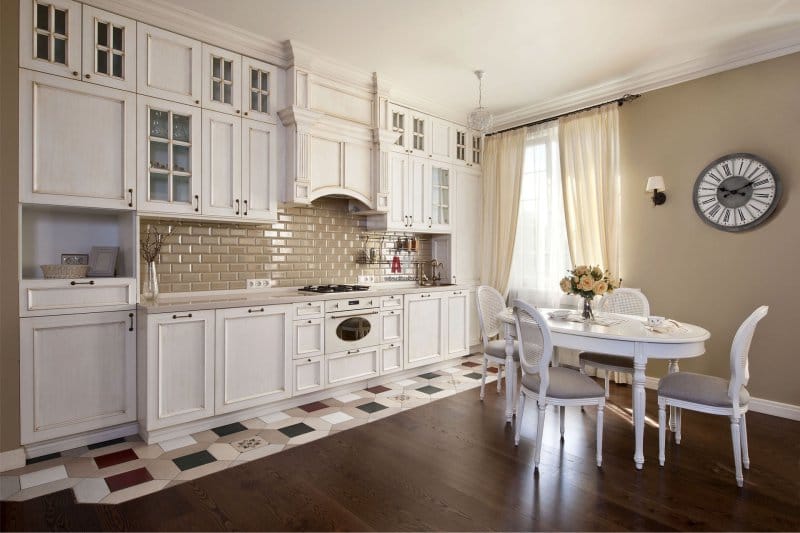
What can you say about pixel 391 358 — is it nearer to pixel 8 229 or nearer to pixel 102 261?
pixel 102 261

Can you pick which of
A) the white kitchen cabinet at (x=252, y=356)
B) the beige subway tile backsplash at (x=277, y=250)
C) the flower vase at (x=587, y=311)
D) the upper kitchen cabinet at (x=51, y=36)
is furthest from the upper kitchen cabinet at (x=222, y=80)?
the flower vase at (x=587, y=311)

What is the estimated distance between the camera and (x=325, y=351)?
3.80m

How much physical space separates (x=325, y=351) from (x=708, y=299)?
11.2ft

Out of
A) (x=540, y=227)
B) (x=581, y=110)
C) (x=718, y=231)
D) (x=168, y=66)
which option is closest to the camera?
(x=168, y=66)

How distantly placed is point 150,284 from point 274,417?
1.37 m

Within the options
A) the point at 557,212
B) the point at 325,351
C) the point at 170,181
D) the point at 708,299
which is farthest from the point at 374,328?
the point at 708,299

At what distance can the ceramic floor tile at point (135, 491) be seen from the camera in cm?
227

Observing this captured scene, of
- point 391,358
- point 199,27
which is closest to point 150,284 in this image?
point 199,27

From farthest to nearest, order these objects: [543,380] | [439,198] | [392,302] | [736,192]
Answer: [439,198] < [392,302] < [736,192] < [543,380]

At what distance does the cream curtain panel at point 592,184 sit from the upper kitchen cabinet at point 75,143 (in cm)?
403

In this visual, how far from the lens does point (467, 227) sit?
5496 millimetres

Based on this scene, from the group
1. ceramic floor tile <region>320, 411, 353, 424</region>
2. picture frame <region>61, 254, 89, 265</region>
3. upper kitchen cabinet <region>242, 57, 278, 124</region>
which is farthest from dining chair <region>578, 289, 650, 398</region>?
picture frame <region>61, 254, 89, 265</region>

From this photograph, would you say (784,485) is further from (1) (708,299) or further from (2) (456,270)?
(2) (456,270)

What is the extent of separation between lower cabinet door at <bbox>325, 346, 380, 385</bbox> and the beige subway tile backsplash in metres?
0.82
